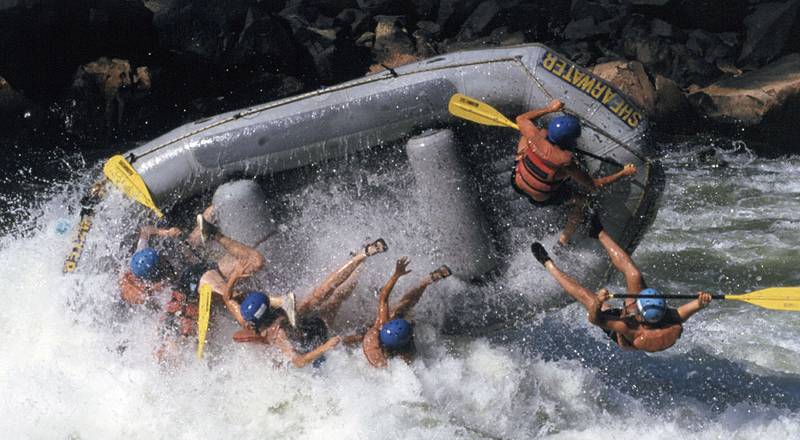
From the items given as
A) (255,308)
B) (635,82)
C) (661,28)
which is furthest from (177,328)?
(661,28)

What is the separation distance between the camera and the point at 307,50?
11.1 meters

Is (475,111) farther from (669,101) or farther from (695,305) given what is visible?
(669,101)

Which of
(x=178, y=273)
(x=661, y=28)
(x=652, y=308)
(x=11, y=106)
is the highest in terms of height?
(x=652, y=308)

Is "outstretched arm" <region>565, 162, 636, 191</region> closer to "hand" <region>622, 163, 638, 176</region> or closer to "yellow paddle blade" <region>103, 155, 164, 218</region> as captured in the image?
"hand" <region>622, 163, 638, 176</region>

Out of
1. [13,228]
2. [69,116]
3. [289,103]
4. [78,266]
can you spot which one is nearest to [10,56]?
[69,116]

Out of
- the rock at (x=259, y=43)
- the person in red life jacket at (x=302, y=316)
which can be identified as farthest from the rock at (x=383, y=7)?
the person in red life jacket at (x=302, y=316)

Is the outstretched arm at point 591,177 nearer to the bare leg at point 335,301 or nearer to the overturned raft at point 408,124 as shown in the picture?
the overturned raft at point 408,124

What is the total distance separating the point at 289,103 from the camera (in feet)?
19.3

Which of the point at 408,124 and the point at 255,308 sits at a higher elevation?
the point at 408,124

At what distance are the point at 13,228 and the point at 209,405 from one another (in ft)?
12.9

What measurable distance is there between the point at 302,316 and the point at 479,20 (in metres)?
7.06

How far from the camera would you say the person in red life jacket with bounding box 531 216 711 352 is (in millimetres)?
4926

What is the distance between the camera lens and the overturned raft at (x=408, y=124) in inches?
219

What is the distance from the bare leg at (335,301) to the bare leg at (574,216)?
151 cm
